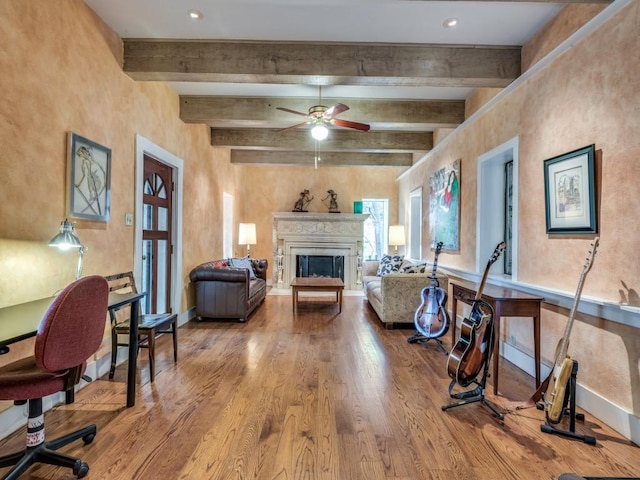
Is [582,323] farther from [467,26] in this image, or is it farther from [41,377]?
[41,377]

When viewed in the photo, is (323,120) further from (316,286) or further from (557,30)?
(316,286)

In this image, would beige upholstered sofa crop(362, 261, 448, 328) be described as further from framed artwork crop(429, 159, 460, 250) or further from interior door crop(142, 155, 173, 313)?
interior door crop(142, 155, 173, 313)

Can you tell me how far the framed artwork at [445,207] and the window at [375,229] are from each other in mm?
2542

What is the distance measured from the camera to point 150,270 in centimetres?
403

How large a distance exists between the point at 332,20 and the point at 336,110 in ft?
2.86

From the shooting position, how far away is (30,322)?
1.68 m

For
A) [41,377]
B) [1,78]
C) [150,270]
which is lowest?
[41,377]

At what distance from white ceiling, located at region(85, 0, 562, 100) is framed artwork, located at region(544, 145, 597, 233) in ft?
3.92

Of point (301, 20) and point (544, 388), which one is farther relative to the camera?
point (301, 20)

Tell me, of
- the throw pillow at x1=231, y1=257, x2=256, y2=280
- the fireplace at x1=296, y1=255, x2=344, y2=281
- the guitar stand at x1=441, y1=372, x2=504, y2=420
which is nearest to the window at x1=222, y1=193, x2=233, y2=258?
the throw pillow at x1=231, y1=257, x2=256, y2=280

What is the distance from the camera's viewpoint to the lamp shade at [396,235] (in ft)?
23.9

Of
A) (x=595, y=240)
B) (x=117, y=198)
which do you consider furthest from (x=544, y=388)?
(x=117, y=198)

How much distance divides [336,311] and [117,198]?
143 inches

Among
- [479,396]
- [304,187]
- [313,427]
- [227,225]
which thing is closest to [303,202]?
[304,187]
